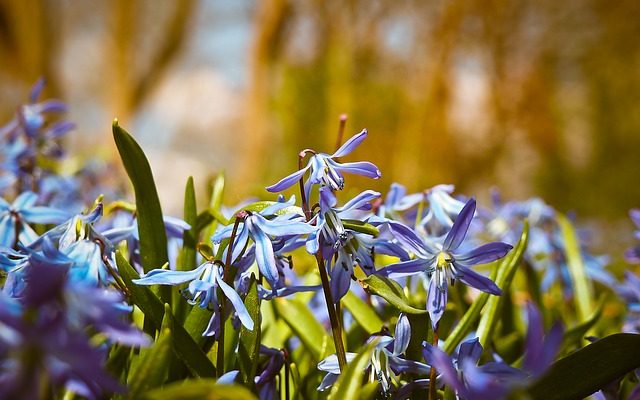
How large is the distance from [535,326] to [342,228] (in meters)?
0.17

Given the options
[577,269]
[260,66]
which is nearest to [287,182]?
[577,269]

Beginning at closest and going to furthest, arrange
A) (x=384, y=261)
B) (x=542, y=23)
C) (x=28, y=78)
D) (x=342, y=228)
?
(x=342, y=228) → (x=384, y=261) → (x=28, y=78) → (x=542, y=23)

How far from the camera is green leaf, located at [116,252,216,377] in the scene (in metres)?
0.40

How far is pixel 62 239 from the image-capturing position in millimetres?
405

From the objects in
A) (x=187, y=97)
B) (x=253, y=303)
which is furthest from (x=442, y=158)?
(x=253, y=303)

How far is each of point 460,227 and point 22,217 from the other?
38cm

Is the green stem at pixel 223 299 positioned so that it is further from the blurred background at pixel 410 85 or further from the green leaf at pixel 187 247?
the blurred background at pixel 410 85

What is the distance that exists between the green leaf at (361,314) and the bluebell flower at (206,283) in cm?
18

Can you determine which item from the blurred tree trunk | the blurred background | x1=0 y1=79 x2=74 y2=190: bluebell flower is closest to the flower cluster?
x1=0 y1=79 x2=74 y2=190: bluebell flower

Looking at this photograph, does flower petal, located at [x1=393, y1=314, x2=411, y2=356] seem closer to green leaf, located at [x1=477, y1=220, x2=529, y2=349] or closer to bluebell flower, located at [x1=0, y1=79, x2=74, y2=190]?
green leaf, located at [x1=477, y1=220, x2=529, y2=349]

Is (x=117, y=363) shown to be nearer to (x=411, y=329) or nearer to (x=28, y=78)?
(x=411, y=329)

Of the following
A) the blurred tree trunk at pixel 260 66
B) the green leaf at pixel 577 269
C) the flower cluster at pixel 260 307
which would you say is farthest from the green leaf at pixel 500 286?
the blurred tree trunk at pixel 260 66

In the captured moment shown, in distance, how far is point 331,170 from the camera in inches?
16.0

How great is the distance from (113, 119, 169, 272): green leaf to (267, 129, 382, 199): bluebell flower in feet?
0.41
